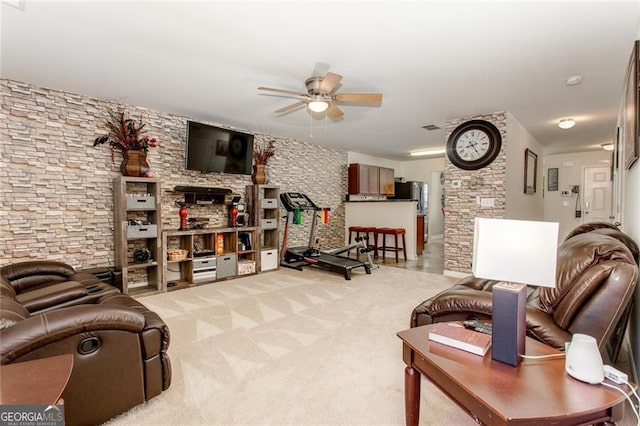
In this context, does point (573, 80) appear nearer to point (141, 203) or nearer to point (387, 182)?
point (141, 203)

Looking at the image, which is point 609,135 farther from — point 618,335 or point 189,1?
point 189,1

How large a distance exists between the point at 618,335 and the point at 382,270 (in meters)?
3.48

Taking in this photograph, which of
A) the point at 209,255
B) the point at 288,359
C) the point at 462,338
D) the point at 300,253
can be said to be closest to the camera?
the point at 462,338

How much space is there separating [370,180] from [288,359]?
243 inches

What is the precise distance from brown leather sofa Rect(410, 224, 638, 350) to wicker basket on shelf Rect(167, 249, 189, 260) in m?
3.66

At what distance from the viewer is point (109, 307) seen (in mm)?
1680

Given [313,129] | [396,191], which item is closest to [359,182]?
[396,191]

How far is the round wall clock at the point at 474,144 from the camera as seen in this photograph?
465 cm

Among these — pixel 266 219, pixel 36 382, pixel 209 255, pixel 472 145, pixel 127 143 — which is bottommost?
pixel 209 255

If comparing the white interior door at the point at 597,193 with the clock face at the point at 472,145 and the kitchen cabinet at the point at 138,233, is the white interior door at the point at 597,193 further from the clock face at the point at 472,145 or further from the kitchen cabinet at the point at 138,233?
the kitchen cabinet at the point at 138,233

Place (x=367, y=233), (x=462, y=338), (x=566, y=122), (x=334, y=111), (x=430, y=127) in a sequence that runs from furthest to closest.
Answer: (x=367, y=233) → (x=430, y=127) → (x=566, y=122) → (x=334, y=111) → (x=462, y=338)

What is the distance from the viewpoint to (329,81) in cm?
286

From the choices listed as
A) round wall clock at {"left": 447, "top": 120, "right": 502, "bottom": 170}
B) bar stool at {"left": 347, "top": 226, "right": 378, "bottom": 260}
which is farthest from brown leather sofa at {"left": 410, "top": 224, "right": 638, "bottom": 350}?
bar stool at {"left": 347, "top": 226, "right": 378, "bottom": 260}

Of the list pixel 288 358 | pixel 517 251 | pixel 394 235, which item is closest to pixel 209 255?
pixel 288 358
